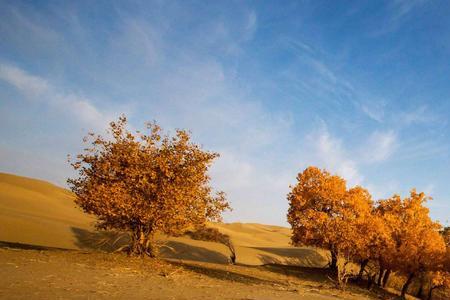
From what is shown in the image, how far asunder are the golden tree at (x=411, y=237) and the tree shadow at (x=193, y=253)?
18.2 m

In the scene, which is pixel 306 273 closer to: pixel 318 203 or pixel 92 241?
pixel 318 203

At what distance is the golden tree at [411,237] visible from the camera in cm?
4038

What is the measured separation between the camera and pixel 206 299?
44.9ft

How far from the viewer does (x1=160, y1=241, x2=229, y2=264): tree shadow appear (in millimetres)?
44381

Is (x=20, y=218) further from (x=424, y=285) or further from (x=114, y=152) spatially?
(x=424, y=285)

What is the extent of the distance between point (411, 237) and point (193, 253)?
77.3 feet

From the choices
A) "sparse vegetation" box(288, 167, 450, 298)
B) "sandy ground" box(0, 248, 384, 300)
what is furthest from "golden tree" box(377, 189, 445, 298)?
"sandy ground" box(0, 248, 384, 300)

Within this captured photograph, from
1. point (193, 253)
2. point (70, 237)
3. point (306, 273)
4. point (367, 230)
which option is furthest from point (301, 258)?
point (70, 237)

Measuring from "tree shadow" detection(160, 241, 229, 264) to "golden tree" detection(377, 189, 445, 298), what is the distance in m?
18.2

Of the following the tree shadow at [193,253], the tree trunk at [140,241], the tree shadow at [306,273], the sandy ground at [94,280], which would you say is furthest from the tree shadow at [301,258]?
the sandy ground at [94,280]

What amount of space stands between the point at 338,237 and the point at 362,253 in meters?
11.8

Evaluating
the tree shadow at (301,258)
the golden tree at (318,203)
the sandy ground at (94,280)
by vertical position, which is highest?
the golden tree at (318,203)

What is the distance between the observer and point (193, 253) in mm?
46344

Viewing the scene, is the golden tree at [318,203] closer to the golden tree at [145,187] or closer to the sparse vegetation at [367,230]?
the sparse vegetation at [367,230]
